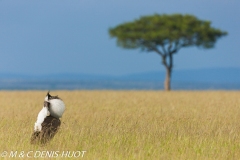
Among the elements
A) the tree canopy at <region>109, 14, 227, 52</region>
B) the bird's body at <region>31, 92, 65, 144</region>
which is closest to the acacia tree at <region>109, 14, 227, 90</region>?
the tree canopy at <region>109, 14, 227, 52</region>

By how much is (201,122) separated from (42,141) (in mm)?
7171

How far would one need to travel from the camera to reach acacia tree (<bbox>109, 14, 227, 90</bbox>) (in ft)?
156

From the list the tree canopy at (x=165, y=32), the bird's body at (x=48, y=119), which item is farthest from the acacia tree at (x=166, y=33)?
the bird's body at (x=48, y=119)

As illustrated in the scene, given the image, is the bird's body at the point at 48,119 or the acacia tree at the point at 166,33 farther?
the acacia tree at the point at 166,33

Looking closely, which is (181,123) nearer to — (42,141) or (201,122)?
(201,122)

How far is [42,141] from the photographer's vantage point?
9.90m

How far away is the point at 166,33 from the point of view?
46875 mm

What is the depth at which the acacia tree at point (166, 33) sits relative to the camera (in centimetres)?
4747

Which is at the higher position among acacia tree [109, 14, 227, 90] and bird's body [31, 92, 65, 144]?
acacia tree [109, 14, 227, 90]

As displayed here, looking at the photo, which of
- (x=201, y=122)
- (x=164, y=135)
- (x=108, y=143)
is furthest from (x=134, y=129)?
(x=201, y=122)

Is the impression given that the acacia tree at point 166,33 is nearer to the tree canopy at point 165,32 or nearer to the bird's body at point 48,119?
the tree canopy at point 165,32

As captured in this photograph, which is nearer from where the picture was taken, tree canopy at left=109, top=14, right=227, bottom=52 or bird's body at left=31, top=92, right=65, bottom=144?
bird's body at left=31, top=92, right=65, bottom=144

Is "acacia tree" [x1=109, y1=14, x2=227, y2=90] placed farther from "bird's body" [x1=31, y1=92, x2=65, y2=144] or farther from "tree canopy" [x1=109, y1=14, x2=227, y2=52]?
"bird's body" [x1=31, y1=92, x2=65, y2=144]

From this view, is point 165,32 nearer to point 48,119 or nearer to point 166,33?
point 166,33
